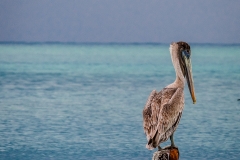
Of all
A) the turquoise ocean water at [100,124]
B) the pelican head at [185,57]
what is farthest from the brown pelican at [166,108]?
the turquoise ocean water at [100,124]

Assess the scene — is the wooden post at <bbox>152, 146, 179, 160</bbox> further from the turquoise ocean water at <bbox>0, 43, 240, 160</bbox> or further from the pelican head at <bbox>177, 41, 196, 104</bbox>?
the turquoise ocean water at <bbox>0, 43, 240, 160</bbox>

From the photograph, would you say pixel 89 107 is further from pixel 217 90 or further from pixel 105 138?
pixel 217 90

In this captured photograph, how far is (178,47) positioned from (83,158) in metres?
4.01

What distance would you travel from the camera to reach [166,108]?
403cm

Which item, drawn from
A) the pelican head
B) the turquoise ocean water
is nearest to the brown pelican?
the pelican head

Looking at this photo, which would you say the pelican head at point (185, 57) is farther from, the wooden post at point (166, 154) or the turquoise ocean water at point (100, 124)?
the turquoise ocean water at point (100, 124)

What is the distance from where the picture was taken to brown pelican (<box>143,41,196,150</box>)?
3986 millimetres

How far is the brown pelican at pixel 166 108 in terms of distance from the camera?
3.99 metres

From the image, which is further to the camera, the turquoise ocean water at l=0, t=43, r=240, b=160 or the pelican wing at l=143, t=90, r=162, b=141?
the turquoise ocean water at l=0, t=43, r=240, b=160

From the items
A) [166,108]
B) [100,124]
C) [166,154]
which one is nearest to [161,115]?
[166,108]

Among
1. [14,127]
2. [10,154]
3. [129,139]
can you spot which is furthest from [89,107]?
[10,154]

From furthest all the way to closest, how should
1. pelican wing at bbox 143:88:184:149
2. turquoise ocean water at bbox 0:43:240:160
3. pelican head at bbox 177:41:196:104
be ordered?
1. turquoise ocean water at bbox 0:43:240:160
2. pelican head at bbox 177:41:196:104
3. pelican wing at bbox 143:88:184:149

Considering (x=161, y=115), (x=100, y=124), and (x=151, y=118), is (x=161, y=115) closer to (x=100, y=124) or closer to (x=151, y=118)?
(x=151, y=118)

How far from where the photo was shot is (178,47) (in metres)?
4.21
